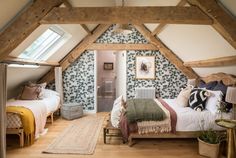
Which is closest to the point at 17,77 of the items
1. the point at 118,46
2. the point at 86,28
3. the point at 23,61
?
the point at 23,61

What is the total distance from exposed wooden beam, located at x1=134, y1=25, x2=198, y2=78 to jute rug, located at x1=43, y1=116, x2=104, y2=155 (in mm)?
2791

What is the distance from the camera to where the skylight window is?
14.6ft

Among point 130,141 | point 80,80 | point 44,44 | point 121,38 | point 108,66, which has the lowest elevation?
point 130,141

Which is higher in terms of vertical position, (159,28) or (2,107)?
(159,28)

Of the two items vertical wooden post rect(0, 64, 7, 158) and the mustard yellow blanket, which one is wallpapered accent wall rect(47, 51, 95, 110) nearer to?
the mustard yellow blanket

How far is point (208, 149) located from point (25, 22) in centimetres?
348

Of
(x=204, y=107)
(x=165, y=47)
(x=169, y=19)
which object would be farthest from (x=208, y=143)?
(x=165, y=47)

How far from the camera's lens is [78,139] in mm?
3928

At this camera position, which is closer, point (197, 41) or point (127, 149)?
point (127, 149)

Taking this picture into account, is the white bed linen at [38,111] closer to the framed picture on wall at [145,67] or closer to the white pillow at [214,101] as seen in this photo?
the framed picture on wall at [145,67]

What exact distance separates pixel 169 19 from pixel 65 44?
3.19 metres

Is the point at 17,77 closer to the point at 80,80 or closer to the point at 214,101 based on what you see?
the point at 80,80

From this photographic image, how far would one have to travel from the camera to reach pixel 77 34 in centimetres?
530

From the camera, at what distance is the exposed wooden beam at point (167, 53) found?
5.91m
